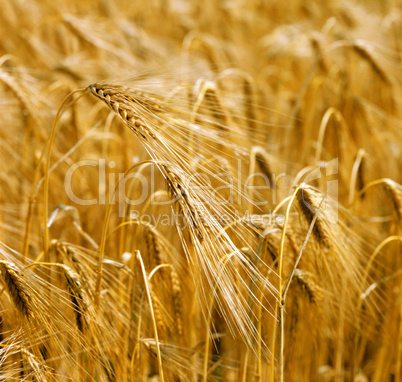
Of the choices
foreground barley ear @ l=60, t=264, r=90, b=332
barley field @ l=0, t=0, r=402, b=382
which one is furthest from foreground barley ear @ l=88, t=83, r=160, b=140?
foreground barley ear @ l=60, t=264, r=90, b=332

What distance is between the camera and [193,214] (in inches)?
41.1

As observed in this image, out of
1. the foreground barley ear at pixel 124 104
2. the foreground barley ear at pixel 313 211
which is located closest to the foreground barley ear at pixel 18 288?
the foreground barley ear at pixel 124 104

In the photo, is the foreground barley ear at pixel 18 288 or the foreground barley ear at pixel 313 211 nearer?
the foreground barley ear at pixel 18 288

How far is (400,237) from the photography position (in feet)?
4.98

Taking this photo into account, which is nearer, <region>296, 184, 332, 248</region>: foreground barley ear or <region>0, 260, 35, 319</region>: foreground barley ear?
<region>0, 260, 35, 319</region>: foreground barley ear

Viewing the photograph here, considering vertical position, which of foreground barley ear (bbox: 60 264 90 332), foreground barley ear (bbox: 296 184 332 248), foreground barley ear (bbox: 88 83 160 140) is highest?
foreground barley ear (bbox: 88 83 160 140)

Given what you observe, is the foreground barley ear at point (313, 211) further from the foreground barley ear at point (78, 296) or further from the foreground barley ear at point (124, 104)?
the foreground barley ear at point (78, 296)

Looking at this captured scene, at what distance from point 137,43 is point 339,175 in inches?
64.7

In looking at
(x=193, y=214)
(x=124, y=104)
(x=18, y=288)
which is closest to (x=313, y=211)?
(x=193, y=214)

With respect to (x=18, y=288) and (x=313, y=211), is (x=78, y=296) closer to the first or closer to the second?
(x=18, y=288)

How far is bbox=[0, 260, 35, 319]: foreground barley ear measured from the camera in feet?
3.53

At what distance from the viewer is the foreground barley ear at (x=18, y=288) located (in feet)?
3.53

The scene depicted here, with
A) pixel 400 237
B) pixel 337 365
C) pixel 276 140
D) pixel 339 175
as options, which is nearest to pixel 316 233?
pixel 400 237

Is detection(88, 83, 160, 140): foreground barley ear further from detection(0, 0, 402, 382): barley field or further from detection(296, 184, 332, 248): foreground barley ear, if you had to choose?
detection(296, 184, 332, 248): foreground barley ear
